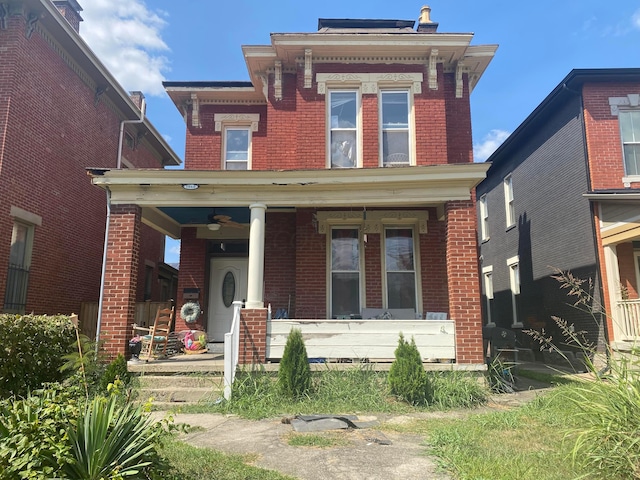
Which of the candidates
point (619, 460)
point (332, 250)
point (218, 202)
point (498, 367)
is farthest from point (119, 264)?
point (619, 460)

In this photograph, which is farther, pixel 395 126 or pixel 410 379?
pixel 395 126

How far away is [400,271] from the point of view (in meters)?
10.2

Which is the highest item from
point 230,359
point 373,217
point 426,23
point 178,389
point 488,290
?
point 426,23

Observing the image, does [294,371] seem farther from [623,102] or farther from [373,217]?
[623,102]

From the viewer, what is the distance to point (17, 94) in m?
10.1

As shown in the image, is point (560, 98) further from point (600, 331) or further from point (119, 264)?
point (119, 264)

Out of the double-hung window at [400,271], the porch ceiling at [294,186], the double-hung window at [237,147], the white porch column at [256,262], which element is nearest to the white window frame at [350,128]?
the double-hung window at [400,271]

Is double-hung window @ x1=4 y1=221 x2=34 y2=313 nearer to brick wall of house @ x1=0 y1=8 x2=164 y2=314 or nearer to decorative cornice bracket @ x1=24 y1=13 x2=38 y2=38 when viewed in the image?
brick wall of house @ x1=0 y1=8 x2=164 y2=314

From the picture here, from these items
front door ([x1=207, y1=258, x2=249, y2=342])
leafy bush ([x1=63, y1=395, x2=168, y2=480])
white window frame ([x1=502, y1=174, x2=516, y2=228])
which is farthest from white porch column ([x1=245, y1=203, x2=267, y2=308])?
white window frame ([x1=502, y1=174, x2=516, y2=228])

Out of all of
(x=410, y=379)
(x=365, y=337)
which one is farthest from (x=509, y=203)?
(x=410, y=379)

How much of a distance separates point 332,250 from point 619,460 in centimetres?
708

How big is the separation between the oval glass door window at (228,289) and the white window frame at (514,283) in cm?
968

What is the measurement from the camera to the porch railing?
975 cm

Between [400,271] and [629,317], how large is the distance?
505 centimetres
